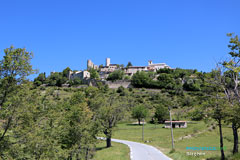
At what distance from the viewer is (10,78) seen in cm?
1272

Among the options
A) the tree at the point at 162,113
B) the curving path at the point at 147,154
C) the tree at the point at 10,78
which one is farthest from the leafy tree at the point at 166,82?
the tree at the point at 10,78

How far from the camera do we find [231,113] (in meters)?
19.3

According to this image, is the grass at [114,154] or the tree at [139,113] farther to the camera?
the tree at [139,113]

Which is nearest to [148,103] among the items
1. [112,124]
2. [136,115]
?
[136,115]

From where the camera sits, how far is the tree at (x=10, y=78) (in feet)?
41.3

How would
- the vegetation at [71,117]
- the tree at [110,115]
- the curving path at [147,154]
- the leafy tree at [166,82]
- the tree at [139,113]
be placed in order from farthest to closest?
the leafy tree at [166,82] → the tree at [139,113] → the tree at [110,115] → the curving path at [147,154] → the vegetation at [71,117]

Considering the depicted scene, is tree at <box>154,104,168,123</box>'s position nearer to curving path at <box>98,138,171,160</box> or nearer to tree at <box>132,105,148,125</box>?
tree at <box>132,105,148,125</box>

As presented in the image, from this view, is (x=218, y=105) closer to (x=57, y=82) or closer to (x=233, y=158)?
(x=233, y=158)

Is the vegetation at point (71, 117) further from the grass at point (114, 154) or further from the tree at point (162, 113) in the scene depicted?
the tree at point (162, 113)

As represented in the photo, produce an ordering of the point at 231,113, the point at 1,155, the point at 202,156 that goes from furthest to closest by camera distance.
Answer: the point at 202,156 < the point at 231,113 < the point at 1,155

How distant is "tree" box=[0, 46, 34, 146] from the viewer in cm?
1258

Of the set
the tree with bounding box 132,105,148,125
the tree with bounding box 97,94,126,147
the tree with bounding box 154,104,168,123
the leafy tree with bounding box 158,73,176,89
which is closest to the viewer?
the tree with bounding box 97,94,126,147

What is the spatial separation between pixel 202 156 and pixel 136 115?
52.3 m

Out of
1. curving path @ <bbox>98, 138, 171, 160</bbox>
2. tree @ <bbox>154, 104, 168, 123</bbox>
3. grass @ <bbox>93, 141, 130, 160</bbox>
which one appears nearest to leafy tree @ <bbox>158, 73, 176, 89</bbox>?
tree @ <bbox>154, 104, 168, 123</bbox>
